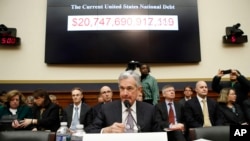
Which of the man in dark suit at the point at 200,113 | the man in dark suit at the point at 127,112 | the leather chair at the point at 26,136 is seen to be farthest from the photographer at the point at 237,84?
the leather chair at the point at 26,136

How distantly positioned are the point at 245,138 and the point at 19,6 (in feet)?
20.4

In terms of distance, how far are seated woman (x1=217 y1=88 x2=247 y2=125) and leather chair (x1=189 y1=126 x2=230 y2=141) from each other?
205 cm

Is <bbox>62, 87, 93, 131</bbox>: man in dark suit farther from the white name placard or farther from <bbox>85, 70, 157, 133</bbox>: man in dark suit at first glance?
the white name placard

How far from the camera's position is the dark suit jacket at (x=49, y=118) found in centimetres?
365

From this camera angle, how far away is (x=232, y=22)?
21.6ft

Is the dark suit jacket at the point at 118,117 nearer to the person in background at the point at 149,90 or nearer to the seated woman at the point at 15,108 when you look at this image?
the seated woman at the point at 15,108

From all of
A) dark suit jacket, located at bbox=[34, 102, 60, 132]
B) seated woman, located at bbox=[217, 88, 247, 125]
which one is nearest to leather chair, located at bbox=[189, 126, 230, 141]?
seated woman, located at bbox=[217, 88, 247, 125]

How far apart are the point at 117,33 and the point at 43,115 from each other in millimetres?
2909

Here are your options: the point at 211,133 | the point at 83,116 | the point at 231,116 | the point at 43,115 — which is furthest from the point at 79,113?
the point at 211,133

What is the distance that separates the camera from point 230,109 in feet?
13.5

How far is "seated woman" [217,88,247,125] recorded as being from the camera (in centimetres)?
401

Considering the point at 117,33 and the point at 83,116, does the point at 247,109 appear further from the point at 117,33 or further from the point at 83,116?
the point at 117,33

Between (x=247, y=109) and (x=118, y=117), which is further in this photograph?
(x=247, y=109)

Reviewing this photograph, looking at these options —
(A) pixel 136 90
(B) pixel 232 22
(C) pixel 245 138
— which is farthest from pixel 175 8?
(C) pixel 245 138
